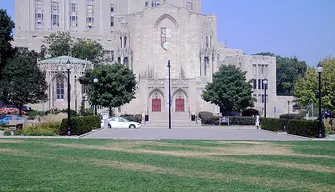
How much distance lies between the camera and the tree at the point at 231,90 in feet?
215

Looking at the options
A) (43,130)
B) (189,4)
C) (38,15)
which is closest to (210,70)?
(189,4)

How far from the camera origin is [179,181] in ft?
43.1

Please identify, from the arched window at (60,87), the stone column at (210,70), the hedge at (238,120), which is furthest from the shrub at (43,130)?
the stone column at (210,70)

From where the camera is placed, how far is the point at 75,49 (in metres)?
93.8

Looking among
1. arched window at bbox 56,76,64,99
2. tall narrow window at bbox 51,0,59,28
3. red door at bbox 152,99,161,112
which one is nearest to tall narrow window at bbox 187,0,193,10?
tall narrow window at bbox 51,0,59,28

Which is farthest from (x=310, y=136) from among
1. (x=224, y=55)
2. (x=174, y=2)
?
(x=174, y=2)

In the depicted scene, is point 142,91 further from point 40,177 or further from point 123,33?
point 40,177

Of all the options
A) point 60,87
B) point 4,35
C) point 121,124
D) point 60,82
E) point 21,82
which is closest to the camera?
point 121,124

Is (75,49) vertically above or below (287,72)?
above

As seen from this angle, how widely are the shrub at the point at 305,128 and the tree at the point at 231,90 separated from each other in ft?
91.5

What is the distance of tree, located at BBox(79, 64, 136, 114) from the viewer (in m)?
62.1

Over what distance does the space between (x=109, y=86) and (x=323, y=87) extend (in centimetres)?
2743

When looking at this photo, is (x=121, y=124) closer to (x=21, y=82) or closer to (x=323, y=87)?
(x=21, y=82)

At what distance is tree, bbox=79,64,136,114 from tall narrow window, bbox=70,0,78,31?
53.7 m
